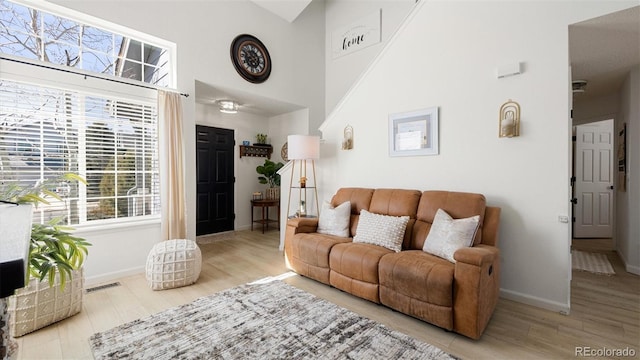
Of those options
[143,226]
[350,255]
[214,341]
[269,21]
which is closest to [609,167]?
[350,255]

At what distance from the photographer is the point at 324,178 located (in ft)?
13.7

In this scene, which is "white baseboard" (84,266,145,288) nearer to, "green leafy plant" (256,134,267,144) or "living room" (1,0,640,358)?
"living room" (1,0,640,358)

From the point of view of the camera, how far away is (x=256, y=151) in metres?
5.76

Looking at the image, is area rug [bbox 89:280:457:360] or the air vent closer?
area rug [bbox 89:280:457:360]

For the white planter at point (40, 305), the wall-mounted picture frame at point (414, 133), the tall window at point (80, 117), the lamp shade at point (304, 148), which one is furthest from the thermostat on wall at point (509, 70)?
the white planter at point (40, 305)

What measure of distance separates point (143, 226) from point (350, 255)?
2.53 m

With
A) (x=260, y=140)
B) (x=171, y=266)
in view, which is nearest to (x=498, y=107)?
(x=171, y=266)

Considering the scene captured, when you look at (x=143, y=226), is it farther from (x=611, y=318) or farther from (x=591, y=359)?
(x=611, y=318)

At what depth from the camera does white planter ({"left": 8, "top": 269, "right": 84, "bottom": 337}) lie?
1955 mm

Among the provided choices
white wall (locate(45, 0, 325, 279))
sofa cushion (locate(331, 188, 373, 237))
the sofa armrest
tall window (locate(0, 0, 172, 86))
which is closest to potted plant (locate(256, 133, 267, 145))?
white wall (locate(45, 0, 325, 279))

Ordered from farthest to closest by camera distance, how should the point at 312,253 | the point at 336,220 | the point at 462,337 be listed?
the point at 336,220 → the point at 312,253 → the point at 462,337

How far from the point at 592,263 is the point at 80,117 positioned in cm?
636

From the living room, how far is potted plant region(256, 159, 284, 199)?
4.69 ft

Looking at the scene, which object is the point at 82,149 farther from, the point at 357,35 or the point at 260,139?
the point at 357,35
